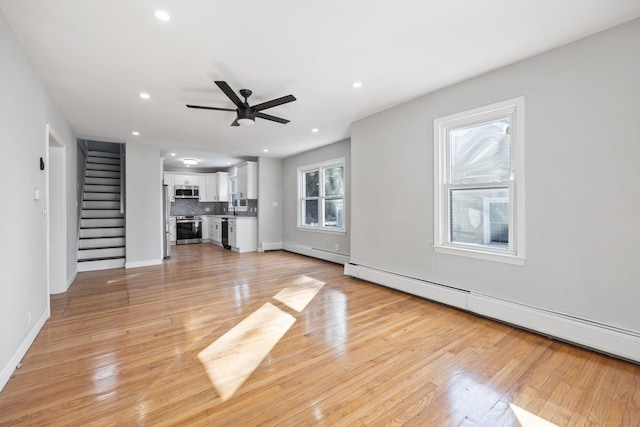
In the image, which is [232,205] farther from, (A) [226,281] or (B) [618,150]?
(B) [618,150]

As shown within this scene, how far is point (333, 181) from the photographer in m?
6.36

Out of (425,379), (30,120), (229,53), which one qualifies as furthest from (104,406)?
(229,53)

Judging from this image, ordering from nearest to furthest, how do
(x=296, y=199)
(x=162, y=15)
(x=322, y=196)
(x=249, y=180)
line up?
(x=162, y=15) < (x=322, y=196) < (x=296, y=199) < (x=249, y=180)

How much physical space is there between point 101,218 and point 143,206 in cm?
141

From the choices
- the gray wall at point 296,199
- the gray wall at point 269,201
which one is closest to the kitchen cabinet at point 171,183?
the gray wall at point 269,201

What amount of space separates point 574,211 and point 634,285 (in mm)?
669

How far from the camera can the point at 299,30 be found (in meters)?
2.31

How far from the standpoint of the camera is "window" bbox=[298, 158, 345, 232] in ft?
20.3

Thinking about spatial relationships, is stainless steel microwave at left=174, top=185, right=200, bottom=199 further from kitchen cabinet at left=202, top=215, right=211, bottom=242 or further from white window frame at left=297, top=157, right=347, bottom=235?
white window frame at left=297, top=157, right=347, bottom=235

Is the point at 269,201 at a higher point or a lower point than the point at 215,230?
higher

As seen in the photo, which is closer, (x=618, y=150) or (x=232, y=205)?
(x=618, y=150)

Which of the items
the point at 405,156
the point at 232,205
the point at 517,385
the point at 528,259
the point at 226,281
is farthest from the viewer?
the point at 232,205

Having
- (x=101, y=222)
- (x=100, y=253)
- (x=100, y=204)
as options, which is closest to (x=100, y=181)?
(x=100, y=204)

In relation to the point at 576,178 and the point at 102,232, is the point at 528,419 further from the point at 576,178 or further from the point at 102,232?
the point at 102,232
